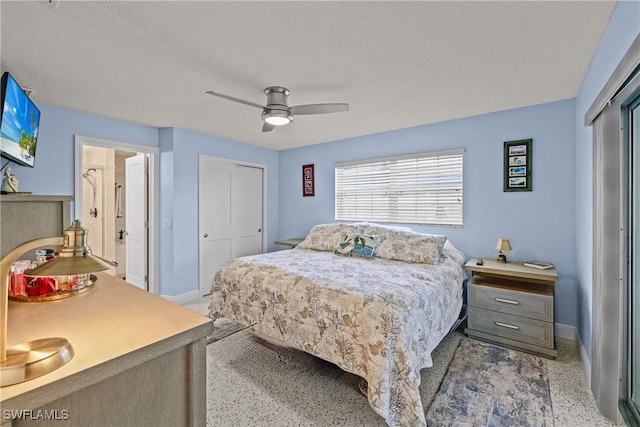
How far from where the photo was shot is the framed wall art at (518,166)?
123 inches

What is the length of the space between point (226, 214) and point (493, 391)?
3.92 m

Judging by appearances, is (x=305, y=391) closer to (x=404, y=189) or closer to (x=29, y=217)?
(x=29, y=217)

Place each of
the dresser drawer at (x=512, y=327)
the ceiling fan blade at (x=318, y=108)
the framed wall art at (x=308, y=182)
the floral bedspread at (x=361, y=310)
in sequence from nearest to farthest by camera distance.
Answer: the floral bedspread at (x=361, y=310)
the ceiling fan blade at (x=318, y=108)
the dresser drawer at (x=512, y=327)
the framed wall art at (x=308, y=182)

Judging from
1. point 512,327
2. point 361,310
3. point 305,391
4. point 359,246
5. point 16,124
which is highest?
point 16,124

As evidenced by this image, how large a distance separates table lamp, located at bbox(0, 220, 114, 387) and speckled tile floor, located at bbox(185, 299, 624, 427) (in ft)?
4.71

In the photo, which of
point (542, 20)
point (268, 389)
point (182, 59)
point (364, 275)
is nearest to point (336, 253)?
point (364, 275)

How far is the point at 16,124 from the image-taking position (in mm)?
2088

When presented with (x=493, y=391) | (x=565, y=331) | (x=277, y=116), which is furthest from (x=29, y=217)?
(x=565, y=331)

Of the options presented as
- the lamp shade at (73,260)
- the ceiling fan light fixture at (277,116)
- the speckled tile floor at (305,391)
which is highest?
the ceiling fan light fixture at (277,116)

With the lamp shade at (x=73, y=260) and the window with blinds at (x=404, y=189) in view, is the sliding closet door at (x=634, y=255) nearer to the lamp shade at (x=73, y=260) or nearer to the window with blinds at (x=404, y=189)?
the window with blinds at (x=404, y=189)

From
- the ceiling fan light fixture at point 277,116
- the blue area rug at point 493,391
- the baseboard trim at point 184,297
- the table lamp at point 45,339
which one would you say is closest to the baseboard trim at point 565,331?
the blue area rug at point 493,391

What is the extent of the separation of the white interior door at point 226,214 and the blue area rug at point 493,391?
342 cm

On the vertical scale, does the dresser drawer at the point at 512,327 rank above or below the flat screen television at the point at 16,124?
below

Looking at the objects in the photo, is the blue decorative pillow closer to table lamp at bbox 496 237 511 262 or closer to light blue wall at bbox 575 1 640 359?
table lamp at bbox 496 237 511 262
